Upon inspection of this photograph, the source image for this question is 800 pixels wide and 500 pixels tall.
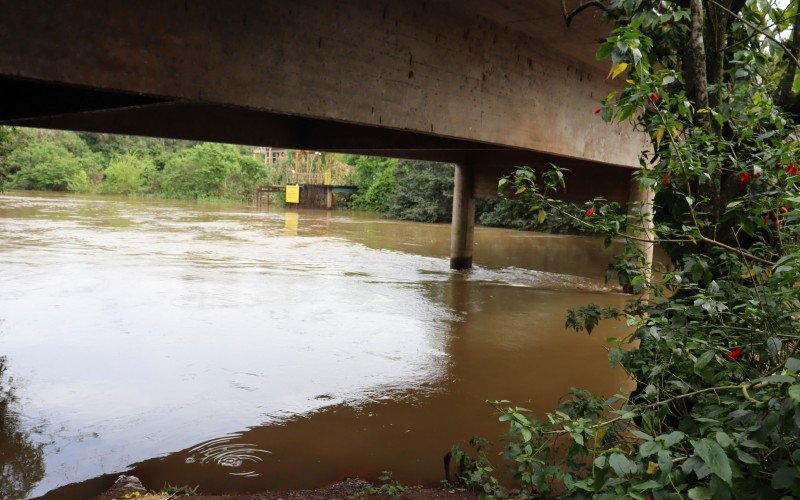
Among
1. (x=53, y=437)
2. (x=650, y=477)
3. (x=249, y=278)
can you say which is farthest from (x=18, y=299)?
(x=650, y=477)

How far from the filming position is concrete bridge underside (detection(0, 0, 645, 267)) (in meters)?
3.83

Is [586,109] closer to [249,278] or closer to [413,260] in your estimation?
[249,278]

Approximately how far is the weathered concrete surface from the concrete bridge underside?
1 cm

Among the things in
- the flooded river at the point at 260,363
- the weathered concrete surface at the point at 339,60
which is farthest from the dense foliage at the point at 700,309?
the weathered concrete surface at the point at 339,60

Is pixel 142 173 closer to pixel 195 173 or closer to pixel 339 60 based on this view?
pixel 195 173

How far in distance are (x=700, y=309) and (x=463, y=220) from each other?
12178 millimetres

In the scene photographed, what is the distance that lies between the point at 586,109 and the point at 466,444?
5605mm

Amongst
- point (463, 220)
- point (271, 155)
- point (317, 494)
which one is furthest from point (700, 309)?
point (271, 155)

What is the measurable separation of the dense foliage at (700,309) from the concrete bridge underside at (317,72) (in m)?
1.52

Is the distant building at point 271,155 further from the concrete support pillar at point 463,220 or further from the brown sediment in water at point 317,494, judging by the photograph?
the brown sediment in water at point 317,494

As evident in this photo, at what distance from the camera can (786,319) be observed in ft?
8.39

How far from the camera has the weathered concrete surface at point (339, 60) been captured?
148 inches

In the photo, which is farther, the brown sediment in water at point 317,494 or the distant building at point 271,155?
the distant building at point 271,155

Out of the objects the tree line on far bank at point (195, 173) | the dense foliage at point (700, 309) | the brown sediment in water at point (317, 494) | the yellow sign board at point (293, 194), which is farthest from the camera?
the yellow sign board at point (293, 194)
